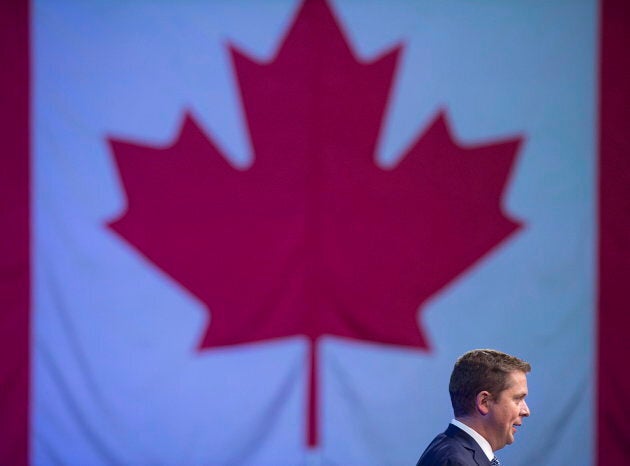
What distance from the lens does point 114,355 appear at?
2.97m

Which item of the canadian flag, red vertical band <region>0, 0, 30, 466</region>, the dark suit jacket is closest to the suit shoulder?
the dark suit jacket

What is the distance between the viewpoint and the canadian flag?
2963 millimetres

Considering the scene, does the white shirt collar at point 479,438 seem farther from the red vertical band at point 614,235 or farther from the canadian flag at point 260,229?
the red vertical band at point 614,235

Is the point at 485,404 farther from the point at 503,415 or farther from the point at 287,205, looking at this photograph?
the point at 287,205

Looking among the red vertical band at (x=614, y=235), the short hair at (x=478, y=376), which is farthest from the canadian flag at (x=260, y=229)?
the short hair at (x=478, y=376)

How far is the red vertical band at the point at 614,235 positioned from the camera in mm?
3148

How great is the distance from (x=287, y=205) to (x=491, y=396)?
1.39 m

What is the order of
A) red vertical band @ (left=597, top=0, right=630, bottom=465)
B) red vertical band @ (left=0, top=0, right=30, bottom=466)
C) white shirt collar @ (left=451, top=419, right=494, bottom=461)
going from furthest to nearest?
red vertical band @ (left=597, top=0, right=630, bottom=465), red vertical band @ (left=0, top=0, right=30, bottom=466), white shirt collar @ (left=451, top=419, right=494, bottom=461)

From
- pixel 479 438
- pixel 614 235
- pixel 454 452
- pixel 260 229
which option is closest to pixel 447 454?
pixel 454 452

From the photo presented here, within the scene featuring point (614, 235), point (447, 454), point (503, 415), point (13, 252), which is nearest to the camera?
point (447, 454)

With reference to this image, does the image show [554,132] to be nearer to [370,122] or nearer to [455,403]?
[370,122]

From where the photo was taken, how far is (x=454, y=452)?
1654 millimetres

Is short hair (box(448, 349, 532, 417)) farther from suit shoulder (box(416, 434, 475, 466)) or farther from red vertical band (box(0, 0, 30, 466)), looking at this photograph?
red vertical band (box(0, 0, 30, 466))

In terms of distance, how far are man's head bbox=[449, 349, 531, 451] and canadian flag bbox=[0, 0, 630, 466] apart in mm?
1231
